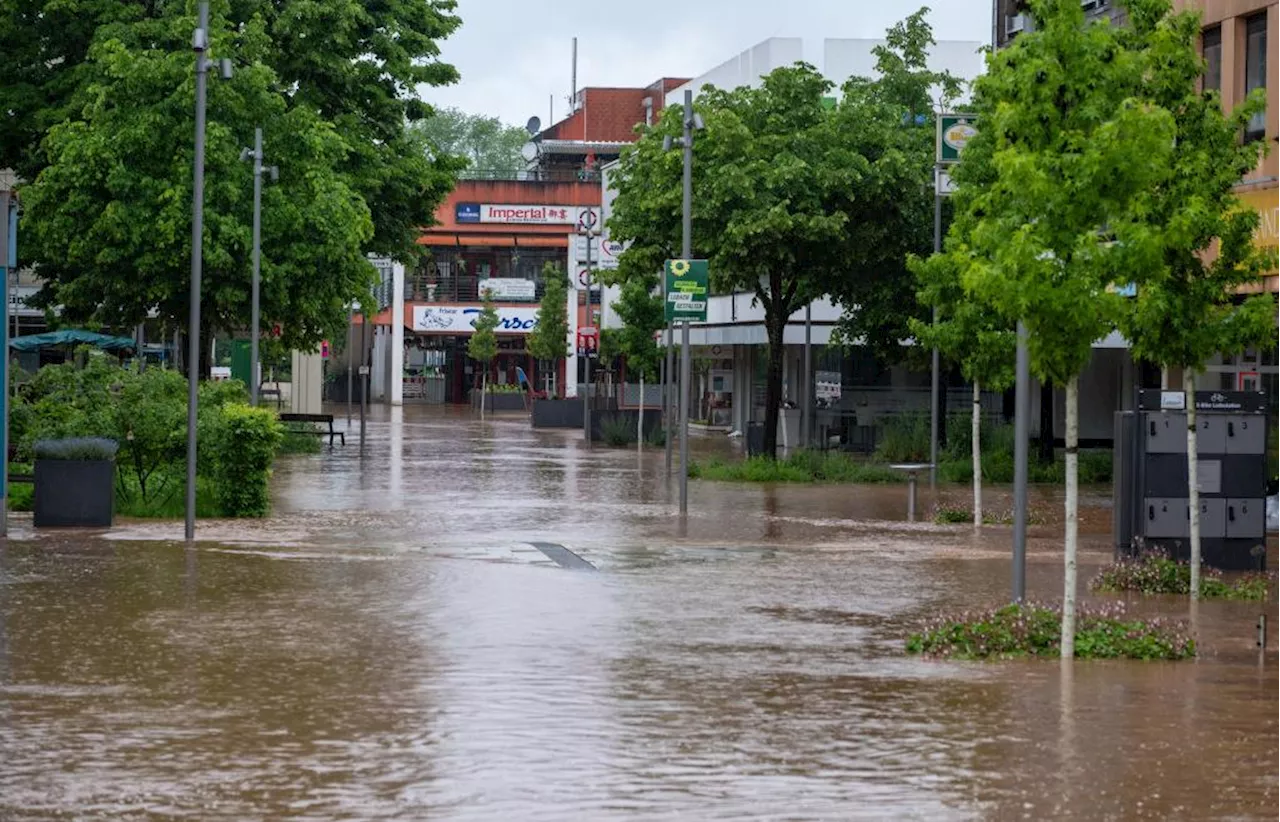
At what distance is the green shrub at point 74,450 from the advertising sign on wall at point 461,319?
3142 inches

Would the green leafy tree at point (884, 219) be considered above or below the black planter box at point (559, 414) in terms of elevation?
above

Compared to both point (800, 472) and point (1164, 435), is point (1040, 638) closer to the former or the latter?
point (1164, 435)

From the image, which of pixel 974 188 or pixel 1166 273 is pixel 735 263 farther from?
pixel 1166 273

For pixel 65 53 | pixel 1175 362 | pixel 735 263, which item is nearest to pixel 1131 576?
pixel 1175 362

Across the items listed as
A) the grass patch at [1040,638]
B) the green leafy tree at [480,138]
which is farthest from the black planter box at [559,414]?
the green leafy tree at [480,138]

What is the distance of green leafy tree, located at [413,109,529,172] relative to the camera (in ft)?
592

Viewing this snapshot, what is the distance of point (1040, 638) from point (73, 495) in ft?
42.9

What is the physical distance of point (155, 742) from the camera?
1071 centimetres

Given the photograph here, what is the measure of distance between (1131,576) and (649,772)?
10.3 meters

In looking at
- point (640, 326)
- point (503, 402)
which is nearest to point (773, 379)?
point (640, 326)

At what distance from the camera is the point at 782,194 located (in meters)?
40.7

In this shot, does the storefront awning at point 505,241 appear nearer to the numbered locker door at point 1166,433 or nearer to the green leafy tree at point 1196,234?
the numbered locker door at point 1166,433

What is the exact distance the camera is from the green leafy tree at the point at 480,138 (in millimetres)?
180375

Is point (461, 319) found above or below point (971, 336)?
above
